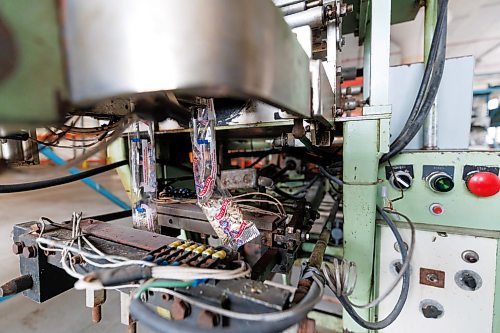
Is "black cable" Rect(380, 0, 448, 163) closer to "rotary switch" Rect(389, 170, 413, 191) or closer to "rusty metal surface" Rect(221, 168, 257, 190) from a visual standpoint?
"rotary switch" Rect(389, 170, 413, 191)

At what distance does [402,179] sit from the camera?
2.65ft

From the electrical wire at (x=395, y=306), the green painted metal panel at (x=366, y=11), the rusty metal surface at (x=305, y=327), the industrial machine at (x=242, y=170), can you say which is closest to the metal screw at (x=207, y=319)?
the industrial machine at (x=242, y=170)

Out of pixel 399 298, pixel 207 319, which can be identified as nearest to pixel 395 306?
pixel 399 298

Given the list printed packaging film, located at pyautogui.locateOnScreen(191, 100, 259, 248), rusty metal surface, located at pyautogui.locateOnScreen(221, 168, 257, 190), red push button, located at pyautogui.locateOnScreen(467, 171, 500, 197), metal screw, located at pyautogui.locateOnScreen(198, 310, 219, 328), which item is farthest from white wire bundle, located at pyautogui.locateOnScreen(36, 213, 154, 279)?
red push button, located at pyautogui.locateOnScreen(467, 171, 500, 197)

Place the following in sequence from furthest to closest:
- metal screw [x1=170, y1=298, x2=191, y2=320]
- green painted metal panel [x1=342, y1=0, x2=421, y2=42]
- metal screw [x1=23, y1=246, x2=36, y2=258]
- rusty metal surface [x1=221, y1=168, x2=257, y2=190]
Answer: green painted metal panel [x1=342, y1=0, x2=421, y2=42]
rusty metal surface [x1=221, y1=168, x2=257, y2=190]
metal screw [x1=23, y1=246, x2=36, y2=258]
metal screw [x1=170, y1=298, x2=191, y2=320]

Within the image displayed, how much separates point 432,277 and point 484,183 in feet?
1.12

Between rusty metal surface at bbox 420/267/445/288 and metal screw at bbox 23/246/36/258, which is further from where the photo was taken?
rusty metal surface at bbox 420/267/445/288

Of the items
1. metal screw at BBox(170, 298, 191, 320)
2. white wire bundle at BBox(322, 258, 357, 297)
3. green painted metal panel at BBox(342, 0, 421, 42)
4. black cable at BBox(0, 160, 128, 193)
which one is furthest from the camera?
green painted metal panel at BBox(342, 0, 421, 42)

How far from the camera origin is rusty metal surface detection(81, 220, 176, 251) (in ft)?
1.75

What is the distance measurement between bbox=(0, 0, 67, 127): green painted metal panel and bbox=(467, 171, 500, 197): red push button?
964mm

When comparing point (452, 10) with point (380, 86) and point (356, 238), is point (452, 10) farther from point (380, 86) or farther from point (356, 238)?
point (356, 238)

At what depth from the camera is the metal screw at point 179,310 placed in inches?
12.7

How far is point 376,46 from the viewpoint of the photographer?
75 centimetres

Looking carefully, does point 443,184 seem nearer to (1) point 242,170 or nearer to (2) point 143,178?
(1) point 242,170
